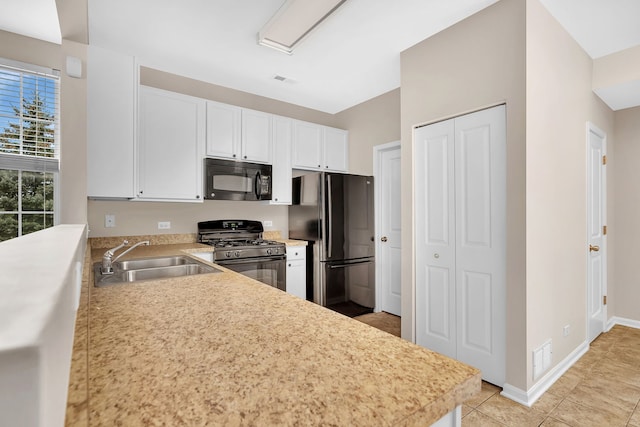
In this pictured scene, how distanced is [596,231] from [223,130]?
3.85 m

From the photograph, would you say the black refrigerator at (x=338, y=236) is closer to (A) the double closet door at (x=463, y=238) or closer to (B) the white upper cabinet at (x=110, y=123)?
(A) the double closet door at (x=463, y=238)

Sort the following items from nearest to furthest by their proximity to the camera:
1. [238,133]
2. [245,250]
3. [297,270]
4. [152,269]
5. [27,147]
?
[27,147] < [152,269] < [245,250] < [238,133] < [297,270]

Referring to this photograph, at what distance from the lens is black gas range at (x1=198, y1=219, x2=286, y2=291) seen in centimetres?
306

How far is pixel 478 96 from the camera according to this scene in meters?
2.24

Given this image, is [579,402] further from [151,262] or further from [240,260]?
[151,262]

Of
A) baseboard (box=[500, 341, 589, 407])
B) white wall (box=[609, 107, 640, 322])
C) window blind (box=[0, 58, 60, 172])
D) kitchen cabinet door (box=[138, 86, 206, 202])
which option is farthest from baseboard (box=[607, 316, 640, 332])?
window blind (box=[0, 58, 60, 172])

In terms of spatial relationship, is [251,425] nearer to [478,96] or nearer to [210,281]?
[210,281]

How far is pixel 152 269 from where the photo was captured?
1993mm

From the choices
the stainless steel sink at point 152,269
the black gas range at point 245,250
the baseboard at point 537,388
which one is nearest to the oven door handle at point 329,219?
the black gas range at point 245,250

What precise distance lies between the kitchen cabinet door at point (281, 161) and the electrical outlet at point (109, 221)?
158 cm

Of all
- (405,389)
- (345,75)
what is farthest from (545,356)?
(345,75)

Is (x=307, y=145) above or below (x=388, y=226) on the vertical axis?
above

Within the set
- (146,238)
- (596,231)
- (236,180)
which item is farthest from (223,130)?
(596,231)

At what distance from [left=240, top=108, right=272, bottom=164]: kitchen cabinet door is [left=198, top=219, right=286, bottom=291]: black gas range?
791mm
